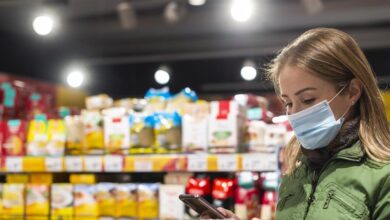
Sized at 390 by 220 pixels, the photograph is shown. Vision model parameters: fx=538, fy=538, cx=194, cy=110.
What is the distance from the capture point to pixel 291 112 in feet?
4.69

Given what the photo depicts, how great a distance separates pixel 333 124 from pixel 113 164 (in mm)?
1951

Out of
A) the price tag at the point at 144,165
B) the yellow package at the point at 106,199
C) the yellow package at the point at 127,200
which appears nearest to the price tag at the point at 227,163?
the price tag at the point at 144,165

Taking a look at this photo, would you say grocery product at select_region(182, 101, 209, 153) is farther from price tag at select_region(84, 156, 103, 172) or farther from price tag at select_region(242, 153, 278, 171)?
price tag at select_region(84, 156, 103, 172)

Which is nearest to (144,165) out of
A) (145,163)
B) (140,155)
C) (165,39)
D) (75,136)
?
(145,163)

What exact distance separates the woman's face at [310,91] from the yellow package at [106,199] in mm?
1958

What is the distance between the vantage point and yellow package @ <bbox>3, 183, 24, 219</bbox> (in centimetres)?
334

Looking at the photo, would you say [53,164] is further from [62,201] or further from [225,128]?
[225,128]

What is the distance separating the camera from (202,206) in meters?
1.51

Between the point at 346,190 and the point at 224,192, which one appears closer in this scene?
the point at 346,190

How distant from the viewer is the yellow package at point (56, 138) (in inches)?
132

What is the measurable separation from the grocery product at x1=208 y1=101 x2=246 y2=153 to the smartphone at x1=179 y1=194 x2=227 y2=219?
1.40m

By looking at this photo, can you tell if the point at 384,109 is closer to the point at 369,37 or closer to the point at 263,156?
the point at 263,156

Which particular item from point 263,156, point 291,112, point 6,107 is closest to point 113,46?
point 6,107

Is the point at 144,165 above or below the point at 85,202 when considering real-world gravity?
above
